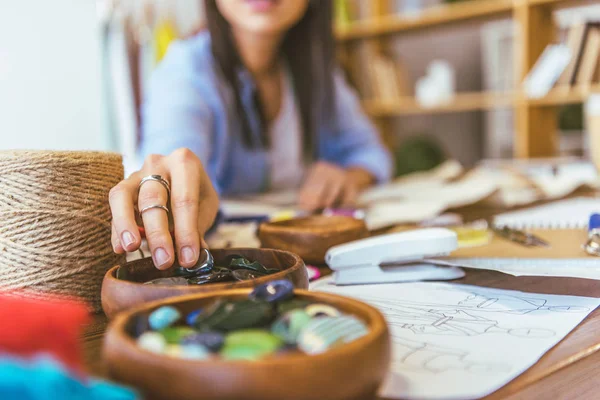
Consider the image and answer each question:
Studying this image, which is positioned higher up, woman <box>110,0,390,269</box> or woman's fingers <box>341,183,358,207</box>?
woman <box>110,0,390,269</box>

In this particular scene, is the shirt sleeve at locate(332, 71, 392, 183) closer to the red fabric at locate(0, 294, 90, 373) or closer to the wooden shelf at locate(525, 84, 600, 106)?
the wooden shelf at locate(525, 84, 600, 106)

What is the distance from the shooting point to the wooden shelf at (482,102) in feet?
7.39

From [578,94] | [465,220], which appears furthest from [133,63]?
[465,220]

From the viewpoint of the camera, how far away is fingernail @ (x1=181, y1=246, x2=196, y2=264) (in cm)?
47

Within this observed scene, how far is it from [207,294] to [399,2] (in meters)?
2.91

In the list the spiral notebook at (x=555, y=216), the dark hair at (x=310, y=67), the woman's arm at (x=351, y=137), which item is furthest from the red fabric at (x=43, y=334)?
the woman's arm at (x=351, y=137)

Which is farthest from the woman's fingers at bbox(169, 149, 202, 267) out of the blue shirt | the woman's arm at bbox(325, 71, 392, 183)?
the woman's arm at bbox(325, 71, 392, 183)

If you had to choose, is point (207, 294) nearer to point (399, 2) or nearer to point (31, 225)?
point (31, 225)

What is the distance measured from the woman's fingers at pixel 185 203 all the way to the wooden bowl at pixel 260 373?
7.2 inches

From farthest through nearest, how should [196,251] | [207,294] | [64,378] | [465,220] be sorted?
[465,220] → [196,251] → [207,294] → [64,378]

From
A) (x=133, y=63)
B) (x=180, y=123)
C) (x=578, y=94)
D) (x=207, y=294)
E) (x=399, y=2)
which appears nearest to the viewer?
(x=207, y=294)

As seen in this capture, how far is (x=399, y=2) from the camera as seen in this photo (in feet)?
9.84

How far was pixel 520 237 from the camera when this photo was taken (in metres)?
0.73

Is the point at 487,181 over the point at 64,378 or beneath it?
beneath
